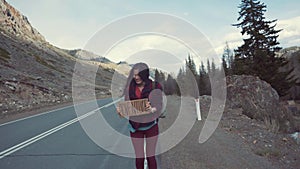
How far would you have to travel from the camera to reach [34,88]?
3173 cm

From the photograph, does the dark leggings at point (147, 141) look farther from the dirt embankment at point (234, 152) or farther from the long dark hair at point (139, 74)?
the dirt embankment at point (234, 152)

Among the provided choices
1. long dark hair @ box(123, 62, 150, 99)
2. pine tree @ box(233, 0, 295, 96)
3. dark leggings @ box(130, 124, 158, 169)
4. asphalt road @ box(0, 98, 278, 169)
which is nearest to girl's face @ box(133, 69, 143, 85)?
long dark hair @ box(123, 62, 150, 99)

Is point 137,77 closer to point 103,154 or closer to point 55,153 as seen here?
point 103,154

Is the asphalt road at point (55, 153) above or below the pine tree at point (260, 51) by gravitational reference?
below

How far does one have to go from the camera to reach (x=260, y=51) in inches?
968

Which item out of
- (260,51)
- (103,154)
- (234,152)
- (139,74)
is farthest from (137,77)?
(260,51)

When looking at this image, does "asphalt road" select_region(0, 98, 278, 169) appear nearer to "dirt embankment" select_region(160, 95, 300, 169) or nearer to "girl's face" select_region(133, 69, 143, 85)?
"dirt embankment" select_region(160, 95, 300, 169)

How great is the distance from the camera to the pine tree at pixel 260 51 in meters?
25.0

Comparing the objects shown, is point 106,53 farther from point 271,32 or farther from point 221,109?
point 271,32

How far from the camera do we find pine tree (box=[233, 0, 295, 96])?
984 inches

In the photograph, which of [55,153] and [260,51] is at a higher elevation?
[260,51]

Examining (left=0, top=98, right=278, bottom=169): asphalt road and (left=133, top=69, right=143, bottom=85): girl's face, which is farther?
(left=0, top=98, right=278, bottom=169): asphalt road

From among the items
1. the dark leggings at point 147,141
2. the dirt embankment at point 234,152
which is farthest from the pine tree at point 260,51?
the dark leggings at point 147,141

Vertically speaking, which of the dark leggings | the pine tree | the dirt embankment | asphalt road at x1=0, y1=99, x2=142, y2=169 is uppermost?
the pine tree
